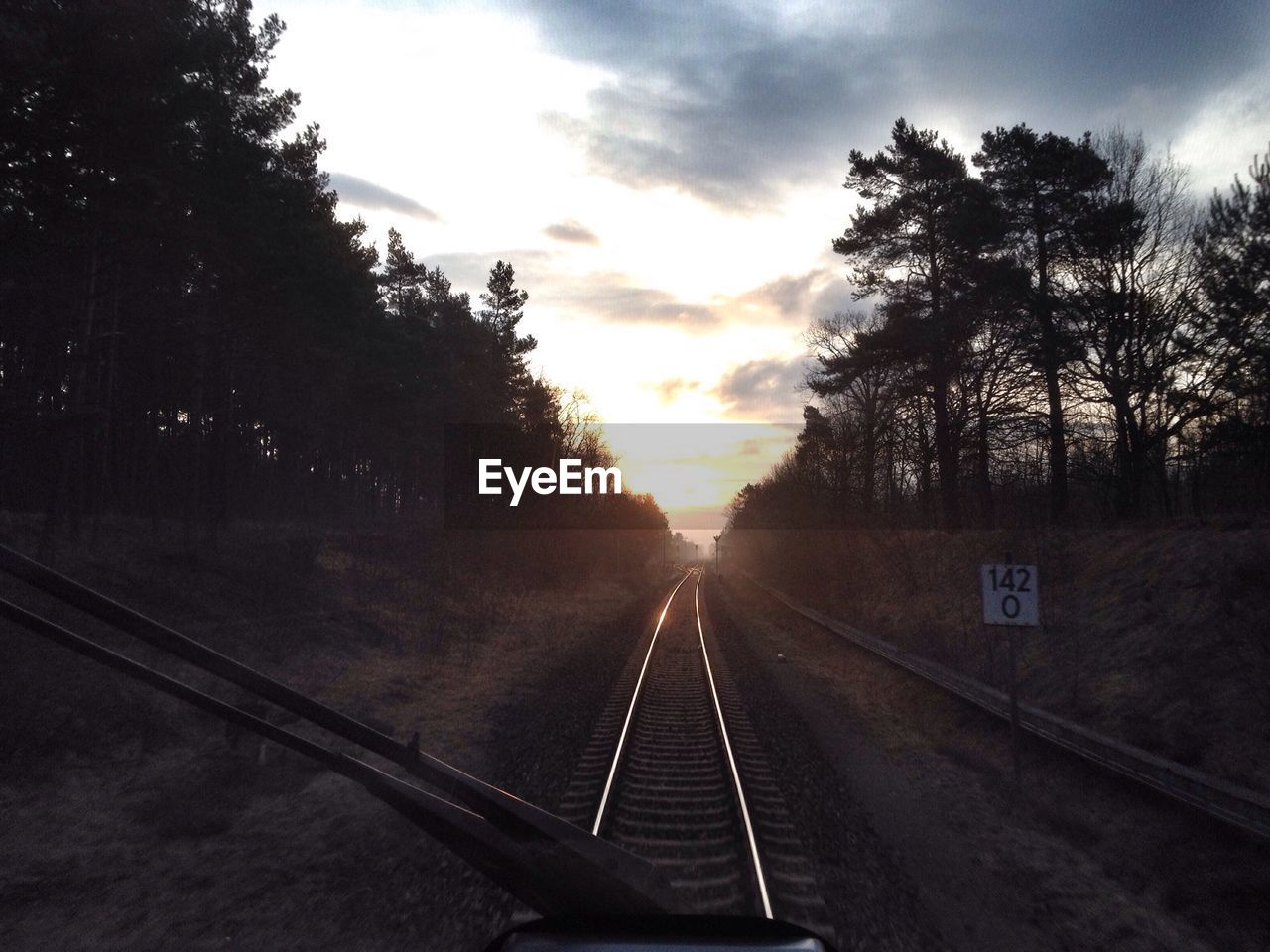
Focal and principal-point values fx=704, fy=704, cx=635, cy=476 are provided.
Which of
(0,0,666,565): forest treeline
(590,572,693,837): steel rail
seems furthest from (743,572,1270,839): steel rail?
(0,0,666,565): forest treeline

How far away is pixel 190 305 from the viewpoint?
24656 millimetres

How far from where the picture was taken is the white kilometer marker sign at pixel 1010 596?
8414mm

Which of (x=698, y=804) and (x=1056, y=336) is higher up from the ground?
(x=1056, y=336)

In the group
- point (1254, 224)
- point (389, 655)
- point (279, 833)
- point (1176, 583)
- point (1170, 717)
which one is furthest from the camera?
point (389, 655)

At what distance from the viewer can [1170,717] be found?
349 inches

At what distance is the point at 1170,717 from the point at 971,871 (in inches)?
184

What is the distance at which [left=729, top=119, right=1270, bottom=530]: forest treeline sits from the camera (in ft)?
49.2

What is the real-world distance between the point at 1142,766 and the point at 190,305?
28.6 meters

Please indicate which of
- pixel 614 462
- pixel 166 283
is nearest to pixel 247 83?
pixel 166 283

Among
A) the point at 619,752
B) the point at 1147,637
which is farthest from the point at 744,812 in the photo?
the point at 1147,637

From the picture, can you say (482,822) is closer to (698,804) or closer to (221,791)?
(698,804)

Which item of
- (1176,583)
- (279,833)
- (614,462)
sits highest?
(614,462)

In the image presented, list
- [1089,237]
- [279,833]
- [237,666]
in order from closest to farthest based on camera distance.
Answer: [237,666]
[279,833]
[1089,237]

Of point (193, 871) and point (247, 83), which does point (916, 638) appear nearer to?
point (193, 871)
